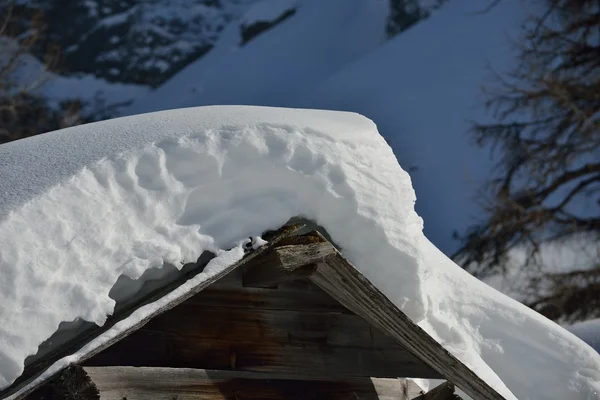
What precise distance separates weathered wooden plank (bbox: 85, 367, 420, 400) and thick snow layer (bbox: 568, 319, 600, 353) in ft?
7.42

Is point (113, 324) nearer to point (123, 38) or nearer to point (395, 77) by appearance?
point (395, 77)

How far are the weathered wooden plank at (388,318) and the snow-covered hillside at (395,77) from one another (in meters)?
14.9

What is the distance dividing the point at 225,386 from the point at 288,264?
50cm

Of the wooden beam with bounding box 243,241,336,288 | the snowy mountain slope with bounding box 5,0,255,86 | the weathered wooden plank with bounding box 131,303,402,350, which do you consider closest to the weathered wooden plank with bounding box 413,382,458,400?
the weathered wooden plank with bounding box 131,303,402,350

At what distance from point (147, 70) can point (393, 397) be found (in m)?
32.1

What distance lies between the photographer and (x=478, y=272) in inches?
548

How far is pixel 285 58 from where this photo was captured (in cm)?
3134

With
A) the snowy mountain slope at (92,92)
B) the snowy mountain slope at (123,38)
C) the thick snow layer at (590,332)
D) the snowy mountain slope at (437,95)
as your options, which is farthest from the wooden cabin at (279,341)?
the snowy mountain slope at (123,38)

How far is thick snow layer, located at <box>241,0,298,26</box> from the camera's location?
34750 millimetres

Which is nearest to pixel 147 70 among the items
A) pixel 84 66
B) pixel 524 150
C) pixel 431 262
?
pixel 84 66

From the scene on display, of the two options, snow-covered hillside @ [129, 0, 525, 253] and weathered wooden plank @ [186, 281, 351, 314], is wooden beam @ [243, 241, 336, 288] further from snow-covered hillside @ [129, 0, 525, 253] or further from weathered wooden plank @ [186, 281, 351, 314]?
snow-covered hillside @ [129, 0, 525, 253]

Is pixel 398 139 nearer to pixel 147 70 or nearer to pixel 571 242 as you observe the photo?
pixel 571 242

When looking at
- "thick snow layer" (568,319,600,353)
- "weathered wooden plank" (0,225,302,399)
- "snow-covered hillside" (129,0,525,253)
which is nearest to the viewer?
"weathered wooden plank" (0,225,302,399)

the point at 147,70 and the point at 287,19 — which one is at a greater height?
the point at 287,19
